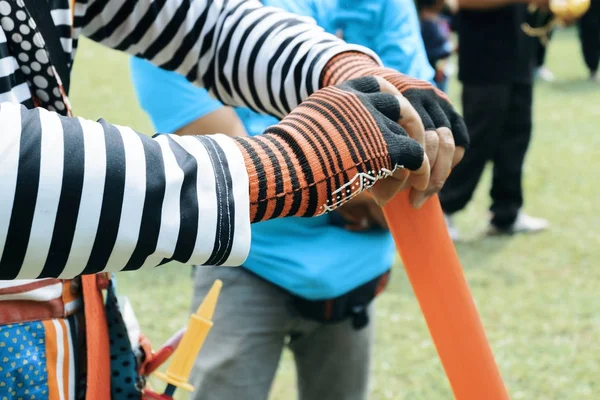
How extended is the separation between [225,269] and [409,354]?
1.44m

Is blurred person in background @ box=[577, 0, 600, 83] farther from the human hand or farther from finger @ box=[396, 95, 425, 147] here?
finger @ box=[396, 95, 425, 147]

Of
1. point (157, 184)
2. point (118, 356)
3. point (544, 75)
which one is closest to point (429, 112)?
point (157, 184)

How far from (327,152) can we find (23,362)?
41 cm

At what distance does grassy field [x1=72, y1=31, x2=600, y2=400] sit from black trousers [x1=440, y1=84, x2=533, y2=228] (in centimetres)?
21

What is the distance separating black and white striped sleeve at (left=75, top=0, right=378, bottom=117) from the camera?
1.07 m

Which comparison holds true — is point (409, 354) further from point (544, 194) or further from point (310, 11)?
point (544, 194)

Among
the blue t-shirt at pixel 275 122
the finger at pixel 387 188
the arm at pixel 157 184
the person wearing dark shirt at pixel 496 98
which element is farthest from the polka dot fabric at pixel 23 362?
the person wearing dark shirt at pixel 496 98

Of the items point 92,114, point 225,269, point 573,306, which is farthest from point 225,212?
point 92,114

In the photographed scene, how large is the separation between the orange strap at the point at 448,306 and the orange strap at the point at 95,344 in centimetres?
40

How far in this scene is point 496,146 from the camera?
3.94 m

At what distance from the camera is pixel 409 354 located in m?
2.88

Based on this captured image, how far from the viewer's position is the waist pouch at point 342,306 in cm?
156

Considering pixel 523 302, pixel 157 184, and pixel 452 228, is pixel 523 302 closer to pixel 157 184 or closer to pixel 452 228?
pixel 452 228

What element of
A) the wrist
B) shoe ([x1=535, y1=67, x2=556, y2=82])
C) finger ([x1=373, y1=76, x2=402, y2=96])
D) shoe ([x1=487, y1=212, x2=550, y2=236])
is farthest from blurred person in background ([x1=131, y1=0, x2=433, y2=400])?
shoe ([x1=535, y1=67, x2=556, y2=82])
